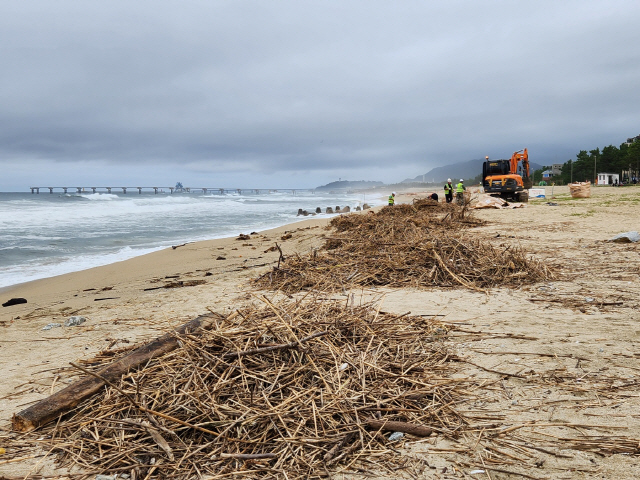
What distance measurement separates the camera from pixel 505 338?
11.7 feet

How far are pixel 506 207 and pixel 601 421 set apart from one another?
64.4 feet

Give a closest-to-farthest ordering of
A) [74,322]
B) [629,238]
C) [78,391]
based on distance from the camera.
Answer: [78,391] < [74,322] < [629,238]

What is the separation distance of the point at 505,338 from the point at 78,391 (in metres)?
3.26

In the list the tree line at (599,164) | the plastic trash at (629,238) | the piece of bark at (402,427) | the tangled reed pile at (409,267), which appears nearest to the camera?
the piece of bark at (402,427)

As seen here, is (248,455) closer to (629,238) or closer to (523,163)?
(629,238)

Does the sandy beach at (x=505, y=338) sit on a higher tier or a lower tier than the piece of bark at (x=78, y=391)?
lower

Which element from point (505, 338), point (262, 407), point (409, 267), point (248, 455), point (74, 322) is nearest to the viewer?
point (248, 455)

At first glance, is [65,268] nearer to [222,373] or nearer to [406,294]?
[406,294]

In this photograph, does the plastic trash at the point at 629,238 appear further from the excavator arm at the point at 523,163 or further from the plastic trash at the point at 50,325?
the excavator arm at the point at 523,163

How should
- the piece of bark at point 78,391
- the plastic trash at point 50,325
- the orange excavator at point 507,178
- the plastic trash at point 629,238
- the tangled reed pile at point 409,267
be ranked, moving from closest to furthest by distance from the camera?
the piece of bark at point 78,391 < the plastic trash at point 50,325 < the tangled reed pile at point 409,267 < the plastic trash at point 629,238 < the orange excavator at point 507,178

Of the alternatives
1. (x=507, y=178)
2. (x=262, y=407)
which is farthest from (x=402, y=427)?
(x=507, y=178)

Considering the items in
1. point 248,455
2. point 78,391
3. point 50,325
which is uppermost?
point 78,391

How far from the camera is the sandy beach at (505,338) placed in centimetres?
208

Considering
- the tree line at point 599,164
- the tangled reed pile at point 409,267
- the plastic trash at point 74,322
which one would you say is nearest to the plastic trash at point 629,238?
the tangled reed pile at point 409,267
